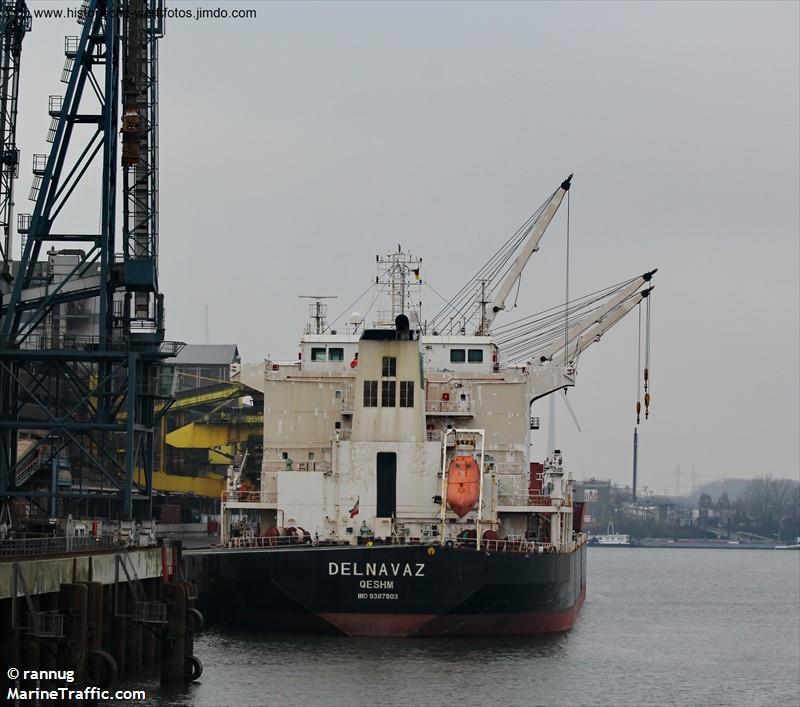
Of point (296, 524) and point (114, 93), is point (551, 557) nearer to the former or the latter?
point (296, 524)

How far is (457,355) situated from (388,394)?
6.34 m

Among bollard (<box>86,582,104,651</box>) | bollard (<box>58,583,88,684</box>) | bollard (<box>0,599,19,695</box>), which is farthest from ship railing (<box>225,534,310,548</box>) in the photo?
bollard (<box>0,599,19,695</box>)

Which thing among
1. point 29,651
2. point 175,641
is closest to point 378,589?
point 175,641

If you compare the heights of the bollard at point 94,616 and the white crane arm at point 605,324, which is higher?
the white crane arm at point 605,324

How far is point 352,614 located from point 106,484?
25.3m

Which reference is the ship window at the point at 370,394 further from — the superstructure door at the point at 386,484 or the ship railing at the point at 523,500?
the ship railing at the point at 523,500

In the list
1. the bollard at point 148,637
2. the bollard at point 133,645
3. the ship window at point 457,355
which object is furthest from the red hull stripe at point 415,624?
the ship window at point 457,355

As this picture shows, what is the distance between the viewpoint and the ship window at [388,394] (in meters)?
51.6

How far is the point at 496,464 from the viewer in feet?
181

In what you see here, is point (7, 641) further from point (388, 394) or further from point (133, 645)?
point (388, 394)

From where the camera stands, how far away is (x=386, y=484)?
5112 cm

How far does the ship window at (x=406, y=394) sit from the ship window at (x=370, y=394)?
843 millimetres

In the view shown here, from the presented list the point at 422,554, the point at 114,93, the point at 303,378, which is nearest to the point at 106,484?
the point at 303,378

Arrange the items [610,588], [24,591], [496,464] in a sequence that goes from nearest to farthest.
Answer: [24,591]
[496,464]
[610,588]
